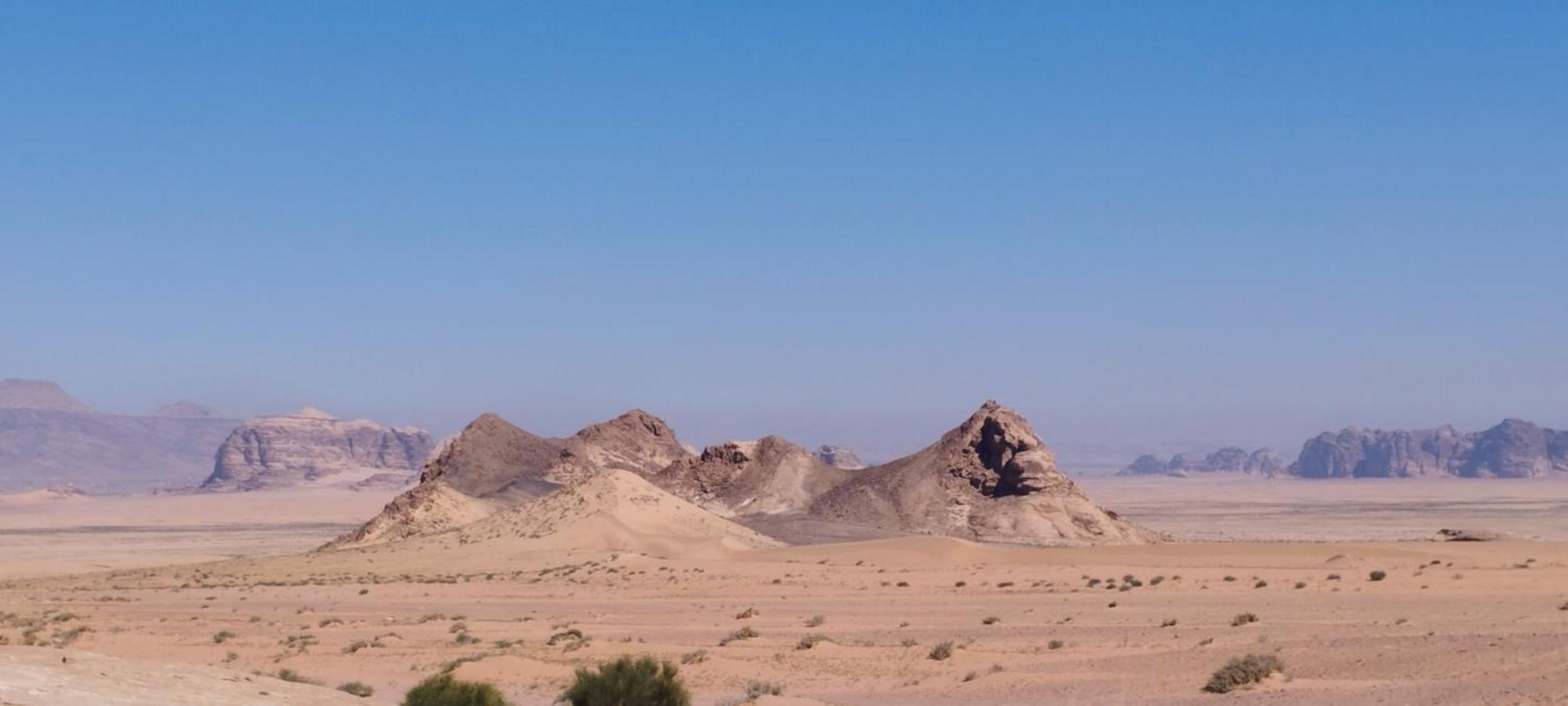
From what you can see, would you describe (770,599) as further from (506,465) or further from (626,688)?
(506,465)

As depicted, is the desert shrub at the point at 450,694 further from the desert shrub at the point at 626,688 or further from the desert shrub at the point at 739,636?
the desert shrub at the point at 739,636

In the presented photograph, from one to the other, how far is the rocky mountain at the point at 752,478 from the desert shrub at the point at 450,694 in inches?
2190

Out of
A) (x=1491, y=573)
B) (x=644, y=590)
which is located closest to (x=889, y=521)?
(x=644, y=590)

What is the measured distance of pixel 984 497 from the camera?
229ft

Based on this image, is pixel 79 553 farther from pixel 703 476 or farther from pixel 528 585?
pixel 528 585

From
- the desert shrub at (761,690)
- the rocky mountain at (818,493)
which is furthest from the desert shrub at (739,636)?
the rocky mountain at (818,493)

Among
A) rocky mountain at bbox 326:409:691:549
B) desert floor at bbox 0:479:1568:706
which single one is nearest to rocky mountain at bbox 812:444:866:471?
rocky mountain at bbox 326:409:691:549

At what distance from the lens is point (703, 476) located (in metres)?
78.1

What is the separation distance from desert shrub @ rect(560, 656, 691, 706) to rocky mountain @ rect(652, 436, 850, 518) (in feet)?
181

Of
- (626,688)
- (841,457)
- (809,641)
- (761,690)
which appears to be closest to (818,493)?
(809,641)

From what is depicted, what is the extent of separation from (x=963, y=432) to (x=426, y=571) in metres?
27.8

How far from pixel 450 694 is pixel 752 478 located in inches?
2370

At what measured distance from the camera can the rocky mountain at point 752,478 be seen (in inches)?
2916

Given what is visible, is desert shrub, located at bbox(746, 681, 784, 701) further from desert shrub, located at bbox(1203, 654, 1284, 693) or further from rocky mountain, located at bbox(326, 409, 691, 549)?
rocky mountain, located at bbox(326, 409, 691, 549)
